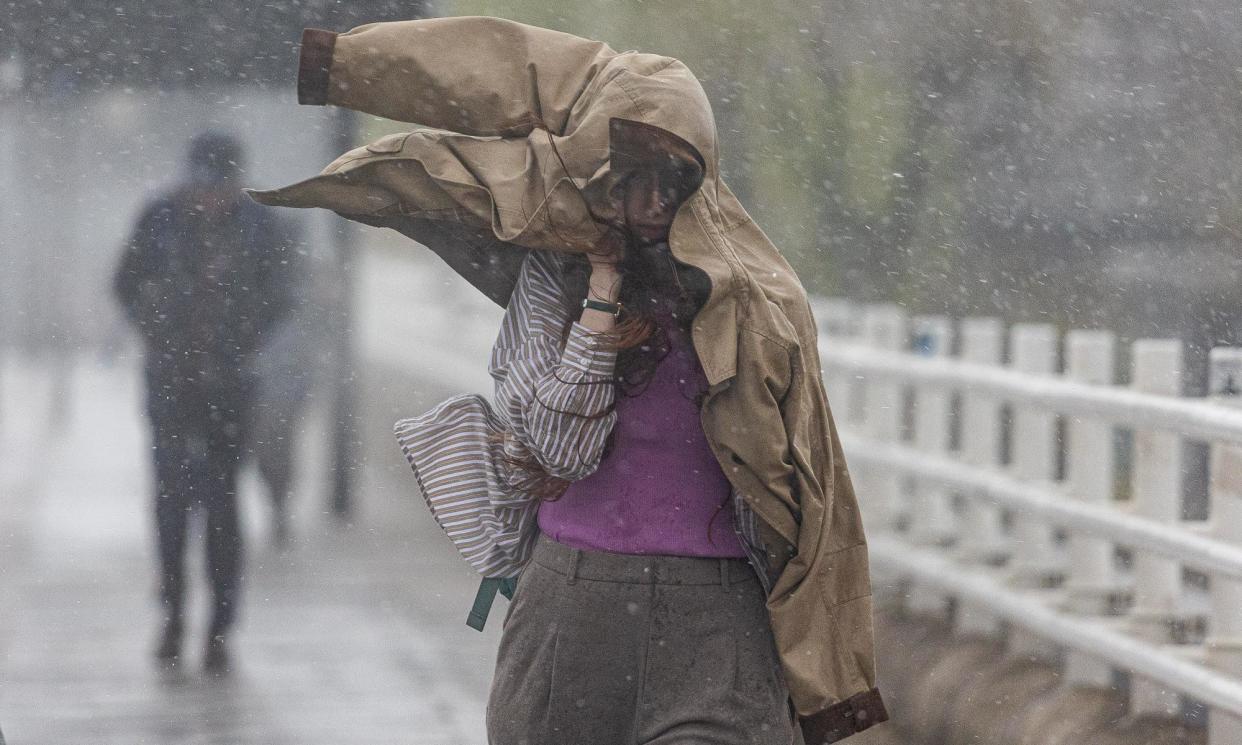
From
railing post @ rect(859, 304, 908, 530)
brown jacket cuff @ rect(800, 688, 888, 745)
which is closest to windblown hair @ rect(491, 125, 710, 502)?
brown jacket cuff @ rect(800, 688, 888, 745)

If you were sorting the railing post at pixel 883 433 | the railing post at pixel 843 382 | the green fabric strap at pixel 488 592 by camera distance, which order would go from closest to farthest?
Answer: 1. the green fabric strap at pixel 488 592
2. the railing post at pixel 883 433
3. the railing post at pixel 843 382

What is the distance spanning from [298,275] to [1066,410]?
25.6ft

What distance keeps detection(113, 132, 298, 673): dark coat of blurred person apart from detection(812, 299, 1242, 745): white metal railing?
2771 mm

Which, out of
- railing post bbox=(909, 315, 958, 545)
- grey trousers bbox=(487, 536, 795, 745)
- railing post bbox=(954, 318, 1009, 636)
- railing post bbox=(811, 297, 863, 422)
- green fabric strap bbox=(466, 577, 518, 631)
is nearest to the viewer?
grey trousers bbox=(487, 536, 795, 745)

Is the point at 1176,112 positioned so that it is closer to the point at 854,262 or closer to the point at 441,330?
the point at 854,262

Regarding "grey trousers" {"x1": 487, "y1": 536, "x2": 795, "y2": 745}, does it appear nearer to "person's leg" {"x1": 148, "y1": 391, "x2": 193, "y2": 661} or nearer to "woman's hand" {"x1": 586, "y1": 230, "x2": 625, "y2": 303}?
"woman's hand" {"x1": 586, "y1": 230, "x2": 625, "y2": 303}

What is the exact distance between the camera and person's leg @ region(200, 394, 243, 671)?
19.9 ft

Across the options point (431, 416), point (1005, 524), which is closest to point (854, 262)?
point (1005, 524)

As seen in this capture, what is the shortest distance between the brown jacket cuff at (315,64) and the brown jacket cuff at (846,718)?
1.18m

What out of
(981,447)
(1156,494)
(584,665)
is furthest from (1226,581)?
(584,665)

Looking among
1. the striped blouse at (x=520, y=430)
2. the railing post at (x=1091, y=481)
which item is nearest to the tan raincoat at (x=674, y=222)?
the striped blouse at (x=520, y=430)

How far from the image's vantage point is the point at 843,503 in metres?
2.49

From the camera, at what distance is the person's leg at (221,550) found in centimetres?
607

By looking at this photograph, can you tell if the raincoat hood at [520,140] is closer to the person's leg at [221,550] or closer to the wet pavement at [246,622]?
the wet pavement at [246,622]
